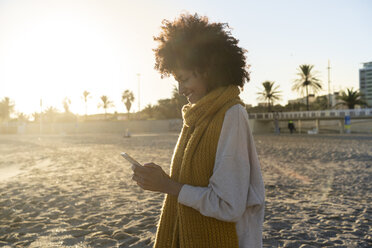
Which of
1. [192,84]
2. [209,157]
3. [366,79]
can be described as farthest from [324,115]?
[366,79]

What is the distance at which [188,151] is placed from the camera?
4.62 feet

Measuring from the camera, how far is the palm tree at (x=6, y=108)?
97.1 m

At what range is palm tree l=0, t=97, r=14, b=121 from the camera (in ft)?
318

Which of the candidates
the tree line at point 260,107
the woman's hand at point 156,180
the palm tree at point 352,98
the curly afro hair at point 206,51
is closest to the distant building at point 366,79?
the tree line at point 260,107

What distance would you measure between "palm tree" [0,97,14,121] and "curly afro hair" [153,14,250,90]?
4359 inches

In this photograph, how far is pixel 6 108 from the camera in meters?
98.2

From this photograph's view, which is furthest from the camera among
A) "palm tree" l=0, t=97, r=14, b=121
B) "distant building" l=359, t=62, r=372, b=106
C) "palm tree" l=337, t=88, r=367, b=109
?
"distant building" l=359, t=62, r=372, b=106

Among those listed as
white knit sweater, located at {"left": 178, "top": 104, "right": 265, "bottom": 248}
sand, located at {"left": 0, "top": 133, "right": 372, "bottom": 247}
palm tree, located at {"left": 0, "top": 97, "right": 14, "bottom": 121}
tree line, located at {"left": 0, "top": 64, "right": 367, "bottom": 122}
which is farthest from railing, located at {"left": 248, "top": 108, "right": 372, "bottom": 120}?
palm tree, located at {"left": 0, "top": 97, "right": 14, "bottom": 121}

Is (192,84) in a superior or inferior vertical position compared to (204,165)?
superior

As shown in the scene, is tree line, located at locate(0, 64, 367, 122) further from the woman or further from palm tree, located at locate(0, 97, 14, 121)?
the woman

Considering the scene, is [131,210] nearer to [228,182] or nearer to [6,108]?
[228,182]

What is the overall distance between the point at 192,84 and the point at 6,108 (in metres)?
112

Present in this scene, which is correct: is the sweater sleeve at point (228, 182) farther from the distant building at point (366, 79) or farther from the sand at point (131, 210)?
the distant building at point (366, 79)

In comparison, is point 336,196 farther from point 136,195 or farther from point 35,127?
point 35,127
